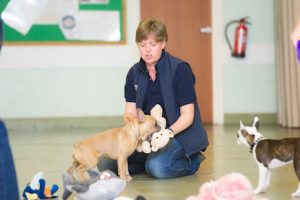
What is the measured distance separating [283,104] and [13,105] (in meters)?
3.26

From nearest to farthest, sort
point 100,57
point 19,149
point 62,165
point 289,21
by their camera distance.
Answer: point 62,165
point 19,149
point 289,21
point 100,57

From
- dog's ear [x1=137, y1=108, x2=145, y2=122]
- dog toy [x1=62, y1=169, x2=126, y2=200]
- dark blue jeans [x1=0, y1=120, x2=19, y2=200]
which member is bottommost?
dog toy [x1=62, y1=169, x2=126, y2=200]

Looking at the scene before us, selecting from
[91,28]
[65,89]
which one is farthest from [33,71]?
[91,28]

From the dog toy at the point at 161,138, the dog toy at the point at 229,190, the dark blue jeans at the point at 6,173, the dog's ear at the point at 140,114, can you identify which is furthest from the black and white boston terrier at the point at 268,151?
the dark blue jeans at the point at 6,173

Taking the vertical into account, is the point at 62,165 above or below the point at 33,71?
below

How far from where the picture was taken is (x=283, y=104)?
688cm

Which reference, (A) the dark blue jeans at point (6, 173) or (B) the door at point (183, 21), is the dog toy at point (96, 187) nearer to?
(A) the dark blue jeans at point (6, 173)

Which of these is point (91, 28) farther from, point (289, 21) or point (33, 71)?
point (289, 21)

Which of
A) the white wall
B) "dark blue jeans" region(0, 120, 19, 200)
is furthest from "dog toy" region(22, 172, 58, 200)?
the white wall

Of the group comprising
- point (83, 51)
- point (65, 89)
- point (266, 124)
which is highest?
point (83, 51)

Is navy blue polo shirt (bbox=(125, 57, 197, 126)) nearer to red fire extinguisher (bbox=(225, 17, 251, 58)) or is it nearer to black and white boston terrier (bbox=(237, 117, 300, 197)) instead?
black and white boston terrier (bbox=(237, 117, 300, 197))

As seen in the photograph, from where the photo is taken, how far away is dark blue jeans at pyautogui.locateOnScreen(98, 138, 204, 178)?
138 inches

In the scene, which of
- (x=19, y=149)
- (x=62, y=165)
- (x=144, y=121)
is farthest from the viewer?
(x=19, y=149)

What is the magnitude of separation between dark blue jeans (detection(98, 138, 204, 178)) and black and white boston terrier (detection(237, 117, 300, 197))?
641mm
